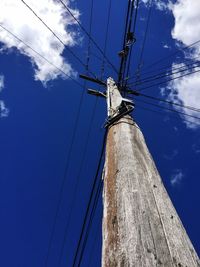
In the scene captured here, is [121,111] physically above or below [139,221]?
above

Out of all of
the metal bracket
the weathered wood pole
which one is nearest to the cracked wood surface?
the weathered wood pole

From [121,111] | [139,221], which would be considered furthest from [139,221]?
[121,111]

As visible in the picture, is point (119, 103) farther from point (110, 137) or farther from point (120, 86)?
point (120, 86)

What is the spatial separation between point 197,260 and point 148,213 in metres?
0.39

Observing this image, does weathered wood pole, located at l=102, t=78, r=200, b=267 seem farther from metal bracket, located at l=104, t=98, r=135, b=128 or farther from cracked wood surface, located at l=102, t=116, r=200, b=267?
metal bracket, located at l=104, t=98, r=135, b=128

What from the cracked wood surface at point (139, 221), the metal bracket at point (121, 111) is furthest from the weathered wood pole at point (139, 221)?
the metal bracket at point (121, 111)

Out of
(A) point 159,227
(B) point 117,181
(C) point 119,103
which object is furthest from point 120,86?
(A) point 159,227

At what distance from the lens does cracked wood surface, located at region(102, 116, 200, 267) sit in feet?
4.72

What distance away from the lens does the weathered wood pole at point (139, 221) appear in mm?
1438

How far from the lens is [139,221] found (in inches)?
65.5

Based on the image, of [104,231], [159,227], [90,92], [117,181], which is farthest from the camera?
[90,92]

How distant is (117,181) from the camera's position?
7.09ft

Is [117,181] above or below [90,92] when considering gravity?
below

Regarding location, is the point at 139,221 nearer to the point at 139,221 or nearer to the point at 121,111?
the point at 139,221
